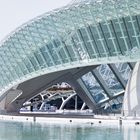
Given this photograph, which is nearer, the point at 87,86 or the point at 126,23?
the point at 126,23

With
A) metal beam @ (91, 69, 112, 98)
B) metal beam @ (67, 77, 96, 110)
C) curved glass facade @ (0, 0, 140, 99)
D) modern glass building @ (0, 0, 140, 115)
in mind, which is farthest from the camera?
metal beam @ (67, 77, 96, 110)

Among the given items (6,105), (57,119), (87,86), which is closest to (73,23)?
(57,119)

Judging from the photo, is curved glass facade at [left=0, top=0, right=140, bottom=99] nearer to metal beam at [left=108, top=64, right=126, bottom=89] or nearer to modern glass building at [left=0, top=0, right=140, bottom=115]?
modern glass building at [left=0, top=0, right=140, bottom=115]

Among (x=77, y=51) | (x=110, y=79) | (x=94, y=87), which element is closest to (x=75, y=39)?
(x=77, y=51)

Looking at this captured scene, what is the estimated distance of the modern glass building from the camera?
57.7m

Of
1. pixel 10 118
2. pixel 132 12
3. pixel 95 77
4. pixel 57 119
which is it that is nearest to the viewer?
pixel 132 12

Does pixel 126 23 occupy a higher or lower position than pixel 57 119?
higher

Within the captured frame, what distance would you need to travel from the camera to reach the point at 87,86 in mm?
77562

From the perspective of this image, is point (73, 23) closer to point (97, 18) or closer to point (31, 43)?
point (97, 18)

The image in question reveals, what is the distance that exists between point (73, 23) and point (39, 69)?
30.3ft

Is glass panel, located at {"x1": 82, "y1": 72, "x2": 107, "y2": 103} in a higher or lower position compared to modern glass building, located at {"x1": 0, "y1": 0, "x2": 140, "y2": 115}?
lower

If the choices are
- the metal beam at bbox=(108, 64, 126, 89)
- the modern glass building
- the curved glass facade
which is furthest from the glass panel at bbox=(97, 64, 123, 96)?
the curved glass facade

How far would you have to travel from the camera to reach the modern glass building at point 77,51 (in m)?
57.7

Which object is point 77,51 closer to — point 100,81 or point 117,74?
point 100,81
